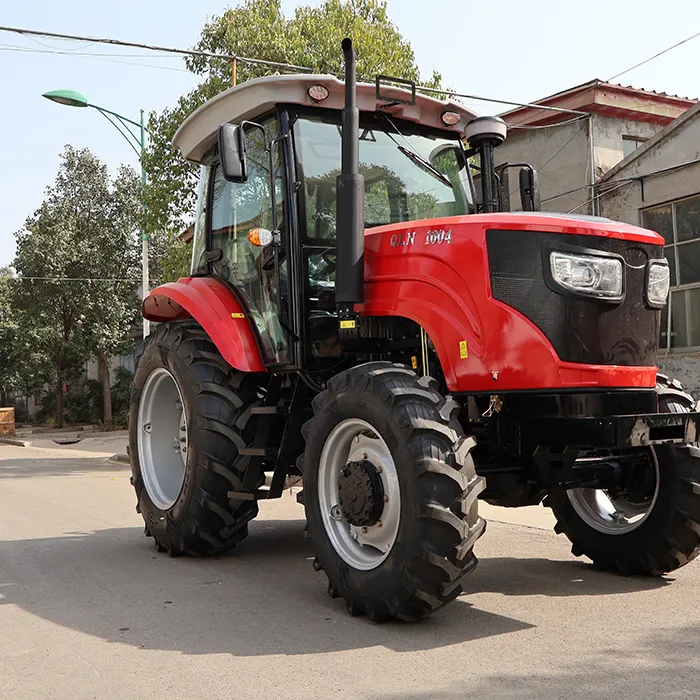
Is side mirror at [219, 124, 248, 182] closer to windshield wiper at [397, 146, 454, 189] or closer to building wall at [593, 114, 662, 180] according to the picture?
windshield wiper at [397, 146, 454, 189]

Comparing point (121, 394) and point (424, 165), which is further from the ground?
point (424, 165)

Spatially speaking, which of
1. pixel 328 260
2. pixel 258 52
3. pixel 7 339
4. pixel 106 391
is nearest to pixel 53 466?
pixel 258 52

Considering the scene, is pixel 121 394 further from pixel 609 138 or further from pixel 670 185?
pixel 670 185

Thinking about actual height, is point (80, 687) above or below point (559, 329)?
below

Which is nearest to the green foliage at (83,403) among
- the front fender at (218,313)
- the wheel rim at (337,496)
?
the front fender at (218,313)

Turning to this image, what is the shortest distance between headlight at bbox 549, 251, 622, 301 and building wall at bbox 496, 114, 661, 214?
547 inches

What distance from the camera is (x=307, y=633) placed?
15.4ft

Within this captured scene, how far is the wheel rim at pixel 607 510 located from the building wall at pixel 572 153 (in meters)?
12.8

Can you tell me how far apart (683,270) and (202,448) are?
40.3 feet

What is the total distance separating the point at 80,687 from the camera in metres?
3.96

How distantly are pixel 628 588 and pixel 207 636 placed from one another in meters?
2.61

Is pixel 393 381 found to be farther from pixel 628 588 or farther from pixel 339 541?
pixel 628 588

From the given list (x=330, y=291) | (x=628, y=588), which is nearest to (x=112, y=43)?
(x=330, y=291)

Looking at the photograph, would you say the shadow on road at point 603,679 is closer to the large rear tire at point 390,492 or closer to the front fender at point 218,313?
the large rear tire at point 390,492
